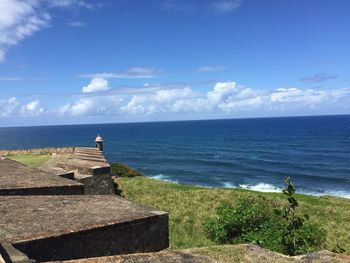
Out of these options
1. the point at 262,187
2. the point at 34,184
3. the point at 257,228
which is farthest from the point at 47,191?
the point at 262,187

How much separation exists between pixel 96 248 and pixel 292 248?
7.00 metres

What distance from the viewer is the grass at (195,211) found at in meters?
16.7

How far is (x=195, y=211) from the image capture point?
22.6 metres

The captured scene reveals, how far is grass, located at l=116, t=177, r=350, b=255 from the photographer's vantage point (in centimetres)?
1669

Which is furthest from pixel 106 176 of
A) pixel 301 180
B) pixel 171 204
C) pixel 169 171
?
pixel 169 171

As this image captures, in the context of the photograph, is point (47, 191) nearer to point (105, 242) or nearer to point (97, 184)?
point (105, 242)

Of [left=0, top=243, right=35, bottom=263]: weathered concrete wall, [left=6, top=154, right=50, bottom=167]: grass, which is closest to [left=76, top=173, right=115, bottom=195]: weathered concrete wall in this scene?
[left=6, top=154, right=50, bottom=167]: grass

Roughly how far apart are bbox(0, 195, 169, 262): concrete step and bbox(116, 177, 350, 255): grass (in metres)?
4.79

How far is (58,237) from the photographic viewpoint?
7.39 metres

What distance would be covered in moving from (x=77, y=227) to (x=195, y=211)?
15.4m

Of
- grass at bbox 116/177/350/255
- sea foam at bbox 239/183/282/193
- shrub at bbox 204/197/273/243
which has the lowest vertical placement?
sea foam at bbox 239/183/282/193

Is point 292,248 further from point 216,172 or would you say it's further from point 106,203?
point 216,172

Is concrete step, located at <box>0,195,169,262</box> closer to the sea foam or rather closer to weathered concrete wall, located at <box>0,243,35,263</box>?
weathered concrete wall, located at <box>0,243,35,263</box>

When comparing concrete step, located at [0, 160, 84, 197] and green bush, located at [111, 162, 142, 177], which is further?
green bush, located at [111, 162, 142, 177]
